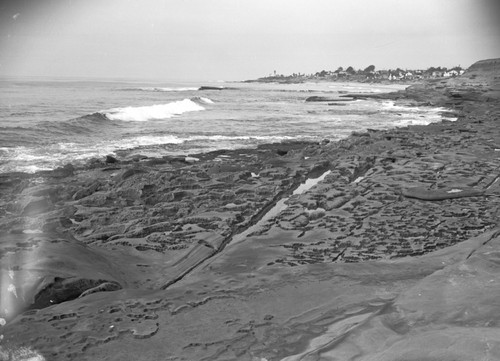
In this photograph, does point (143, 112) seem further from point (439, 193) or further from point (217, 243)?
point (217, 243)

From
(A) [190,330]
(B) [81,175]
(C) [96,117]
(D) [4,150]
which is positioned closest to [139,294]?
(A) [190,330]

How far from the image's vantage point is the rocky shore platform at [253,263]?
9.46ft

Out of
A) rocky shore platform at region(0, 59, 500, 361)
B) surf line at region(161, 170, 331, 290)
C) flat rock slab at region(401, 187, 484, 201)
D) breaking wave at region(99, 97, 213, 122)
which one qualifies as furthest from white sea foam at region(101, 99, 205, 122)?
flat rock slab at region(401, 187, 484, 201)

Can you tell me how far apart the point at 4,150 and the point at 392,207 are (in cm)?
1157

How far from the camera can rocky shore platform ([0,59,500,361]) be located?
2.88m

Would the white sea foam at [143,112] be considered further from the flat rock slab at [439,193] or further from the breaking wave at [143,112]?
the flat rock slab at [439,193]

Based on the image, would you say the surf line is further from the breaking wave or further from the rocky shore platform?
the breaking wave

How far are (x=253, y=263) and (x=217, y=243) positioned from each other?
2.72 feet

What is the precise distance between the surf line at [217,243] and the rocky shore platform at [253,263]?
29 mm

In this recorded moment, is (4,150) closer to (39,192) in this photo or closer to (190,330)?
(39,192)

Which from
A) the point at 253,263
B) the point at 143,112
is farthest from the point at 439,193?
the point at 143,112

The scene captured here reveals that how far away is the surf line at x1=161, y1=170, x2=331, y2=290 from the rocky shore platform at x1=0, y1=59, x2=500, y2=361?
0.03 m

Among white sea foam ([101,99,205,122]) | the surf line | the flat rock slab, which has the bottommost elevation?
the surf line

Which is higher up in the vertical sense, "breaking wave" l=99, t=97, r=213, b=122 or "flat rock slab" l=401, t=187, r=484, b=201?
"breaking wave" l=99, t=97, r=213, b=122
